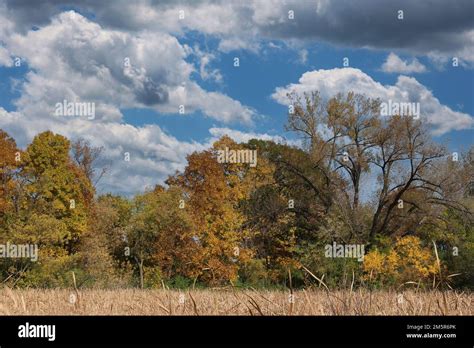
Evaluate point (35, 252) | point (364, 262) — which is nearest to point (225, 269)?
point (364, 262)

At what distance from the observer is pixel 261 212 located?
46.9m

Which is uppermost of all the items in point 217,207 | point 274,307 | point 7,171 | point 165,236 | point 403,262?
point 7,171

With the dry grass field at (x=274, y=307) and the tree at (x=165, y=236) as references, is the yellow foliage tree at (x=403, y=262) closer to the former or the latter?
the tree at (x=165, y=236)

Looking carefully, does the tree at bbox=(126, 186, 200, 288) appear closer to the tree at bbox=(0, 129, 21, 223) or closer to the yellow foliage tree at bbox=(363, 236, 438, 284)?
the tree at bbox=(0, 129, 21, 223)

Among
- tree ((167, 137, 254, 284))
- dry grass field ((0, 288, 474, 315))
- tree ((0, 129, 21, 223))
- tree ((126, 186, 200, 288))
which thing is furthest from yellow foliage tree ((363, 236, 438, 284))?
dry grass field ((0, 288, 474, 315))

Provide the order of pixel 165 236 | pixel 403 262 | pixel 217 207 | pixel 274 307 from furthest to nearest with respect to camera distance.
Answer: pixel 217 207, pixel 165 236, pixel 403 262, pixel 274 307

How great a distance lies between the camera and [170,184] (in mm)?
47938

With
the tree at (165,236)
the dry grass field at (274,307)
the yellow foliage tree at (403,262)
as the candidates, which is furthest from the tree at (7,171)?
the dry grass field at (274,307)

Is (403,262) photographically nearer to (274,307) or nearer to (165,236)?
(165,236)

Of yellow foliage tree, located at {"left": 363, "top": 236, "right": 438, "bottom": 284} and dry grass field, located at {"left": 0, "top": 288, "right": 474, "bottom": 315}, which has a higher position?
dry grass field, located at {"left": 0, "top": 288, "right": 474, "bottom": 315}

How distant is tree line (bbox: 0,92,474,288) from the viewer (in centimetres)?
4100

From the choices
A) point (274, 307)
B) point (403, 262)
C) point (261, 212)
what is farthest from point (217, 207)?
point (274, 307)
